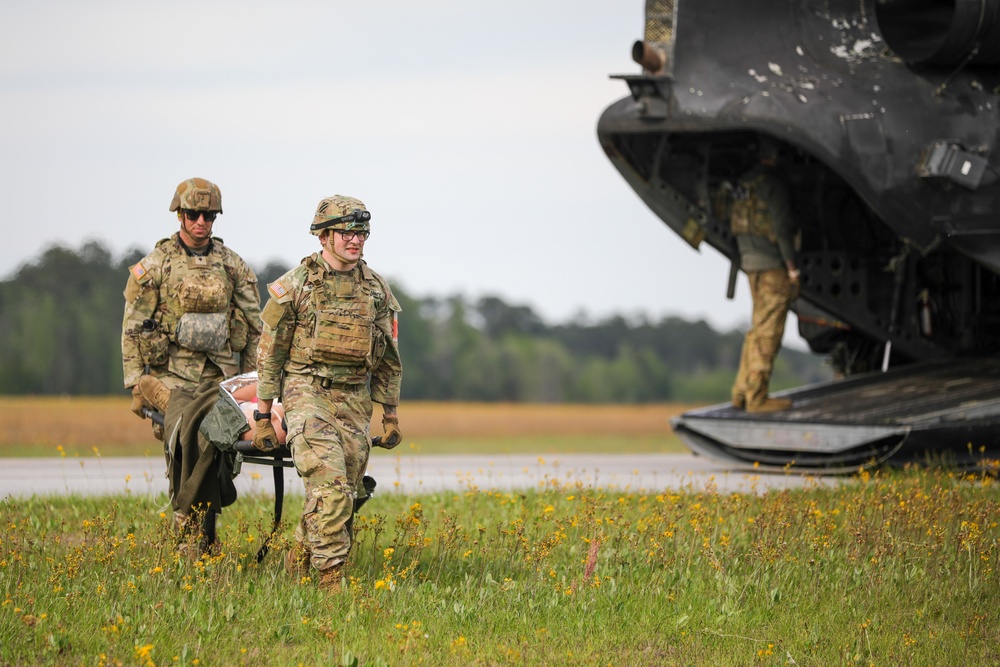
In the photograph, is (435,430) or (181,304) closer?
(181,304)

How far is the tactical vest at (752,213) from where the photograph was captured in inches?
505

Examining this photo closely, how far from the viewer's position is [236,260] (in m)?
8.18

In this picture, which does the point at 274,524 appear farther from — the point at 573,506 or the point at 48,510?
the point at 573,506

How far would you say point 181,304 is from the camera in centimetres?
793

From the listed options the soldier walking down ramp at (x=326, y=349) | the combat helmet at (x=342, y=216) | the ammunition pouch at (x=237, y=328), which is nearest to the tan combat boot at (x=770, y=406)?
the ammunition pouch at (x=237, y=328)

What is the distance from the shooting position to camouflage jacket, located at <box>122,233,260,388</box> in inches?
312

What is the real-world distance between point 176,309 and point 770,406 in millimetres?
6961

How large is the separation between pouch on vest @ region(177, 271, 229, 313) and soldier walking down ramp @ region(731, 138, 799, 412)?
6.51m

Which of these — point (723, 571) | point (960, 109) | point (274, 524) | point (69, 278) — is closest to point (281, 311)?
point (274, 524)

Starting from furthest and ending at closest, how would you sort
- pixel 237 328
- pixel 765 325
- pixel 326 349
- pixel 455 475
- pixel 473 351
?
pixel 473 351 < pixel 455 475 < pixel 765 325 < pixel 237 328 < pixel 326 349

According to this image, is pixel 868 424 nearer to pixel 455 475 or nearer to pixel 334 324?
pixel 455 475

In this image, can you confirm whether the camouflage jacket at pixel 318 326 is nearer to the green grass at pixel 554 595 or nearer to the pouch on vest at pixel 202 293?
the green grass at pixel 554 595

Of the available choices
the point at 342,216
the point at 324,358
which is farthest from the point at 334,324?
the point at 342,216

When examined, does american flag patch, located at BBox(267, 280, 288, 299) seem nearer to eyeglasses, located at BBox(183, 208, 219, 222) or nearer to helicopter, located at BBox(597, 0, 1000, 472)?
eyeglasses, located at BBox(183, 208, 219, 222)
